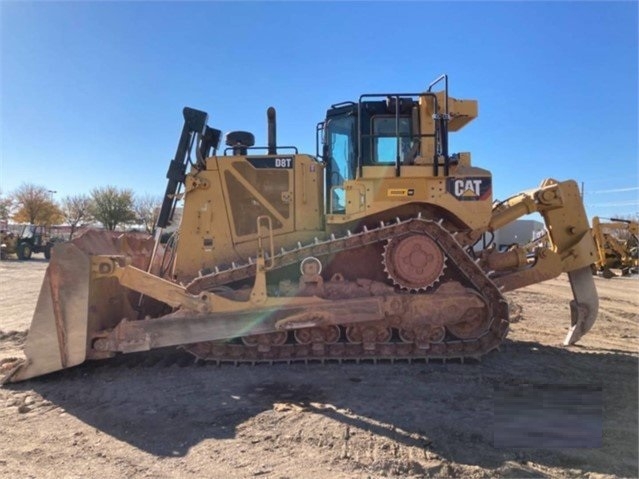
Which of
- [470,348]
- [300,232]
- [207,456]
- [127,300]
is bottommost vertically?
[207,456]

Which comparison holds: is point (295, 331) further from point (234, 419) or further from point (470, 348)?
point (470, 348)

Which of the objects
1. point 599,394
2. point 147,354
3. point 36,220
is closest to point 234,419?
point 147,354

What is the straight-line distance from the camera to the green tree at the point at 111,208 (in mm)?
53781

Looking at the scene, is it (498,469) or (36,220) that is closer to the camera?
(498,469)

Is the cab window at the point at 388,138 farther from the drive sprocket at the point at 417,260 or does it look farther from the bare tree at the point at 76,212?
the bare tree at the point at 76,212

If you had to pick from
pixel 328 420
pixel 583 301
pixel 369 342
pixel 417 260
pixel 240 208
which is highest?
pixel 240 208

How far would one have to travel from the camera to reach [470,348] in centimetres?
620

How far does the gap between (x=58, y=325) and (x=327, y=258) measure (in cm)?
344

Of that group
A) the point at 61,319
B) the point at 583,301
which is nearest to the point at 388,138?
the point at 583,301

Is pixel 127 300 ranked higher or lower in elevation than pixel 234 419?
higher

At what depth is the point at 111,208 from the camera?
53844mm

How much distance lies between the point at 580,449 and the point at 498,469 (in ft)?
2.89

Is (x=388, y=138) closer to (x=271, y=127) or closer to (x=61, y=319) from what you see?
(x=271, y=127)

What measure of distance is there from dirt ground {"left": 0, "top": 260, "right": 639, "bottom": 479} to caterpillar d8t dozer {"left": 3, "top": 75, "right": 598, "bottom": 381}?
Result: 16.8 inches
